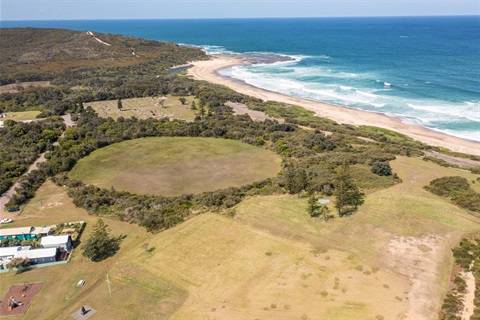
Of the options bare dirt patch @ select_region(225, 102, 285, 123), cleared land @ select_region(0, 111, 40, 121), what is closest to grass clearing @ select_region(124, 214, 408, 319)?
bare dirt patch @ select_region(225, 102, 285, 123)

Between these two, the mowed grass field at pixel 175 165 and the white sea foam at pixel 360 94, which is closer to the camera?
the mowed grass field at pixel 175 165

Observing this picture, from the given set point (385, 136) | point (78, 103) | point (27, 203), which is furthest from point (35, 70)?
point (385, 136)

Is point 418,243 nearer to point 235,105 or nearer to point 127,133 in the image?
point 127,133

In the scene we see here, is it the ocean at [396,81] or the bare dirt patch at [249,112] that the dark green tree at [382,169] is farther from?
the ocean at [396,81]

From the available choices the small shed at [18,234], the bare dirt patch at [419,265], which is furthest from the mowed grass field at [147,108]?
the bare dirt patch at [419,265]

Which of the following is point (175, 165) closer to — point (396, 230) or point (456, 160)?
point (396, 230)

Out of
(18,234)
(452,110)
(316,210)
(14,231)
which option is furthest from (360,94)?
(14,231)
